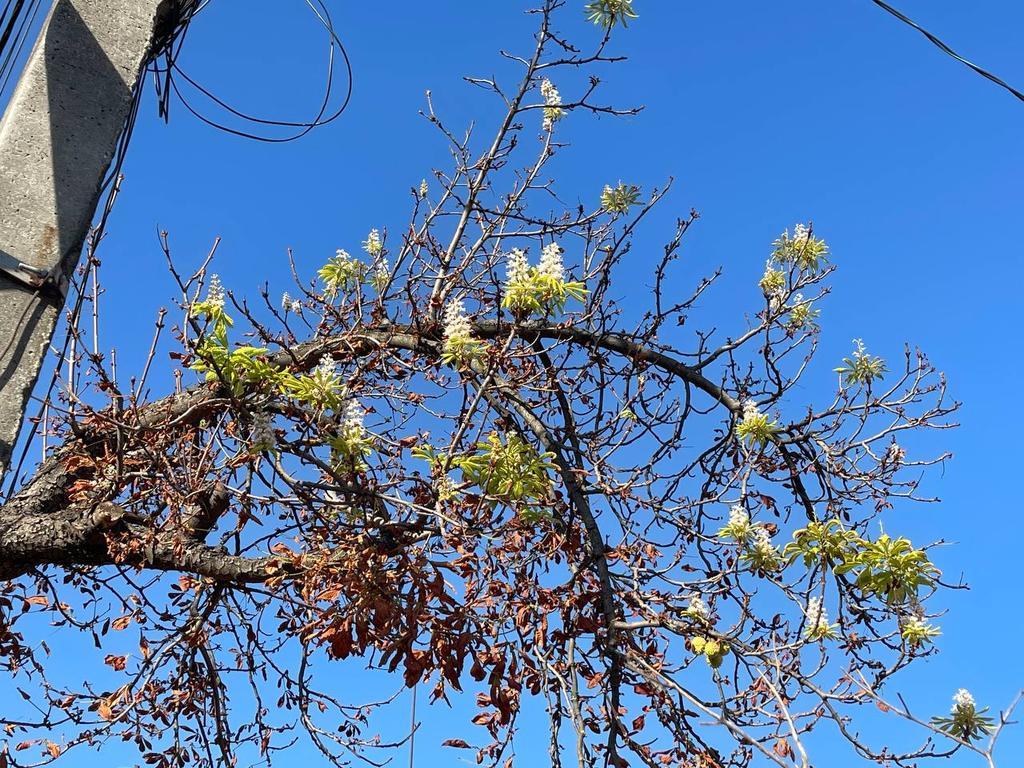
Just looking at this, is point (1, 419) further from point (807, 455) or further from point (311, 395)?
point (807, 455)

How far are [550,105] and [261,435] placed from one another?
9.91 feet

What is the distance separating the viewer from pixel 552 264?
3.07 meters

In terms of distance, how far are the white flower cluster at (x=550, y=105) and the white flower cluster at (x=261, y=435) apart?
296 cm

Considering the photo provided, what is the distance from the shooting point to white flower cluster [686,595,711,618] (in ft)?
11.0

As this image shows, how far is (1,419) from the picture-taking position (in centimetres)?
283

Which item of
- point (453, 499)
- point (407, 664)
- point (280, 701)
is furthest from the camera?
point (280, 701)

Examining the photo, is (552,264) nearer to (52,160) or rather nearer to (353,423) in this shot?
(353,423)

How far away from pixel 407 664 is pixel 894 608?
1906 mm

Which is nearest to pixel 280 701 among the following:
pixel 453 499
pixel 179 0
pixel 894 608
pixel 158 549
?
pixel 158 549

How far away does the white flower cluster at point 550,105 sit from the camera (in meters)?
5.22

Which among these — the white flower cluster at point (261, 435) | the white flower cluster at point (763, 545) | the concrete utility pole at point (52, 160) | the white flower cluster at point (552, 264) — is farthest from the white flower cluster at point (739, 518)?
the concrete utility pole at point (52, 160)

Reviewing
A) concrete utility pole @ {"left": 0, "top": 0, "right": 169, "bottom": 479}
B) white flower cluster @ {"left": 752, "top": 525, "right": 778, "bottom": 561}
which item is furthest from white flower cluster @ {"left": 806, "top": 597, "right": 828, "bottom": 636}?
concrete utility pole @ {"left": 0, "top": 0, "right": 169, "bottom": 479}

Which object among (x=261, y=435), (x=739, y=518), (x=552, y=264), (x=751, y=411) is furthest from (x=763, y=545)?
(x=261, y=435)

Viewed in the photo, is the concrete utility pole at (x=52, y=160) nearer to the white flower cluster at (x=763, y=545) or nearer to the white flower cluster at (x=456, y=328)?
the white flower cluster at (x=456, y=328)
